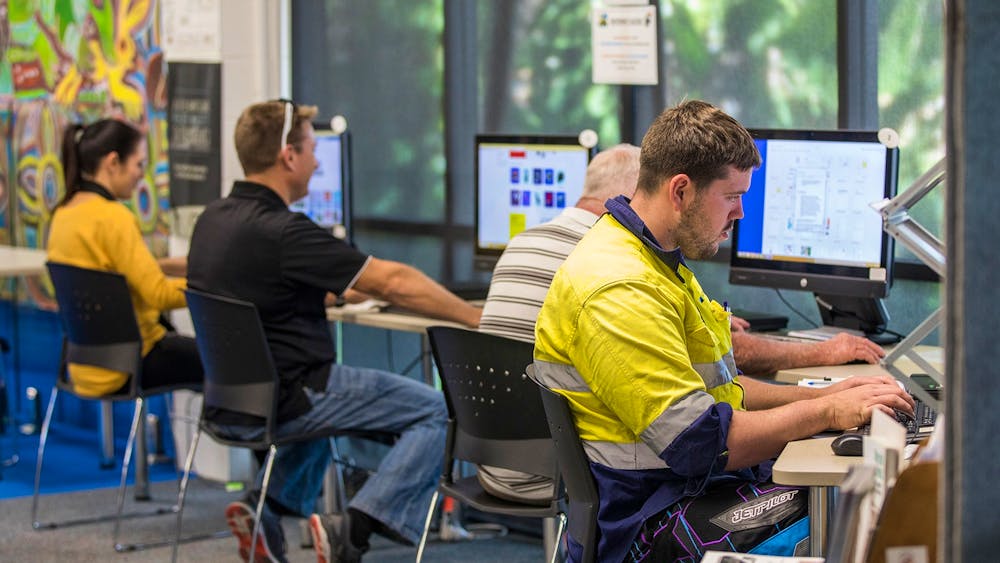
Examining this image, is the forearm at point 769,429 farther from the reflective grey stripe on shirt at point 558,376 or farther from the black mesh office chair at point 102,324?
the black mesh office chair at point 102,324

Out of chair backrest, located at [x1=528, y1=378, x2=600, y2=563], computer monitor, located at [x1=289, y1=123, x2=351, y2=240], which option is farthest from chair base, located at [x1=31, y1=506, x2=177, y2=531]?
chair backrest, located at [x1=528, y1=378, x2=600, y2=563]

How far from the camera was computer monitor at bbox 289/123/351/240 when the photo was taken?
188 inches

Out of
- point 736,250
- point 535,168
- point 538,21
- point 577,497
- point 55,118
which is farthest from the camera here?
point 55,118

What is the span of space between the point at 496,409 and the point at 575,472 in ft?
1.89

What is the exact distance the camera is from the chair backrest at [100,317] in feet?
14.3

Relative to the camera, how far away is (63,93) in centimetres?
630

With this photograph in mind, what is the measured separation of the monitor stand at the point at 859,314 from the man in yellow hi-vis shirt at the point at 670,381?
3.32 ft

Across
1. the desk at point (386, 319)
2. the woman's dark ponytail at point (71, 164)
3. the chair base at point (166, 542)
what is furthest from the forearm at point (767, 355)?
the woman's dark ponytail at point (71, 164)

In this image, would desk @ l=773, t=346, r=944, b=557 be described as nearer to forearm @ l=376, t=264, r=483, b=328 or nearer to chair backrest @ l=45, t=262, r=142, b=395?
forearm @ l=376, t=264, r=483, b=328

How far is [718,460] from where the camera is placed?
223 centimetres

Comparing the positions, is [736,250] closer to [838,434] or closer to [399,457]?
[399,457]

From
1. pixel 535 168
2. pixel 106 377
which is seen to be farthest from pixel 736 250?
pixel 106 377

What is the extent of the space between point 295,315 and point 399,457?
1.60ft

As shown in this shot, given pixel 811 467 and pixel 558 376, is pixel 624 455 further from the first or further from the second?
pixel 811 467
